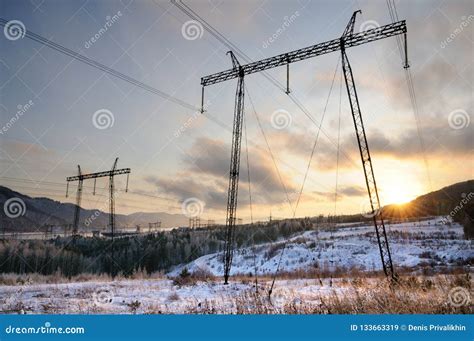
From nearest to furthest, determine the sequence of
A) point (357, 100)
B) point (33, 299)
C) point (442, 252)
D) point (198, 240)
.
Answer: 1. point (33, 299)
2. point (357, 100)
3. point (442, 252)
4. point (198, 240)

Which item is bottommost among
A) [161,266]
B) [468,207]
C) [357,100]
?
[161,266]

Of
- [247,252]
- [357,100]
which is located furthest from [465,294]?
[247,252]

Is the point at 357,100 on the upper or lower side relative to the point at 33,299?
upper

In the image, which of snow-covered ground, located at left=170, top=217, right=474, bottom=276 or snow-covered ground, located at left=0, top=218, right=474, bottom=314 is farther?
snow-covered ground, located at left=170, top=217, right=474, bottom=276

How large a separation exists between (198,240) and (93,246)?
22.6 meters

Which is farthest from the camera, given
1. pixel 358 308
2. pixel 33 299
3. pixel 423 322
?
pixel 33 299

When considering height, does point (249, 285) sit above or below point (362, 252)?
below

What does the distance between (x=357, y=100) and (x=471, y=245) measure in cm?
1956

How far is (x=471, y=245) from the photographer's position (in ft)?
88.3

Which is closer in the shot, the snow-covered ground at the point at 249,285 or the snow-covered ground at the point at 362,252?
the snow-covered ground at the point at 249,285

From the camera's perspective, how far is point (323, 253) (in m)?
35.5

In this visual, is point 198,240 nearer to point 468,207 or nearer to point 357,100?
point 468,207

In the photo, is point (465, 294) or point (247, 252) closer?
point (465, 294)

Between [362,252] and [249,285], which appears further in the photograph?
[362,252]
